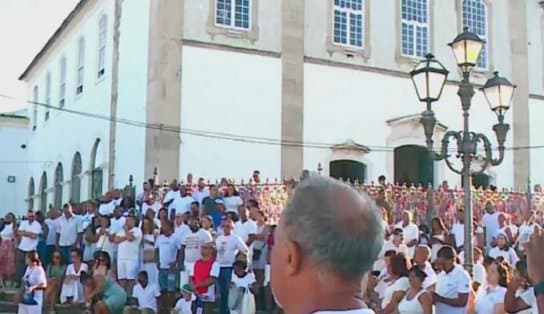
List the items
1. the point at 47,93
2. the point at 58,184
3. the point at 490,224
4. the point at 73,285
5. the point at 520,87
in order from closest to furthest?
the point at 73,285 < the point at 490,224 < the point at 520,87 < the point at 58,184 < the point at 47,93

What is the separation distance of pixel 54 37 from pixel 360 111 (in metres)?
16.3

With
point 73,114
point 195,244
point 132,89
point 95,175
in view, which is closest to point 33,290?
point 195,244

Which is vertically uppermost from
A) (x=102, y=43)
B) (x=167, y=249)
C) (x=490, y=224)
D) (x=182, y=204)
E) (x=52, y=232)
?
(x=102, y=43)

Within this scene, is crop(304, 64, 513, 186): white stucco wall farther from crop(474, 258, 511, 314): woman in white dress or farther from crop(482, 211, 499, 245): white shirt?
crop(474, 258, 511, 314): woman in white dress

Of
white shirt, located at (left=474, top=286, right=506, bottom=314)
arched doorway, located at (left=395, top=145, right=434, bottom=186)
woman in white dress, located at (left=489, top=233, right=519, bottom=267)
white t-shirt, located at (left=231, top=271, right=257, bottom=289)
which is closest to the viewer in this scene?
white shirt, located at (left=474, top=286, right=506, bottom=314)

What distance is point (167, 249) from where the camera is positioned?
16328 mm

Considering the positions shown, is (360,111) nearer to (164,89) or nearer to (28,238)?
(164,89)

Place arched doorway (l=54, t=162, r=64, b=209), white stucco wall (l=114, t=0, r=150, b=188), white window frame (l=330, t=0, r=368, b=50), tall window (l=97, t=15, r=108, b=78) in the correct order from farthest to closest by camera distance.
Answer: arched doorway (l=54, t=162, r=64, b=209)
tall window (l=97, t=15, r=108, b=78)
white window frame (l=330, t=0, r=368, b=50)
white stucco wall (l=114, t=0, r=150, b=188)

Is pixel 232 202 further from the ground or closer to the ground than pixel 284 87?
A: closer to the ground

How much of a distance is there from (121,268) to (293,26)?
11.9 meters

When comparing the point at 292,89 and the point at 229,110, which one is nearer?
the point at 229,110

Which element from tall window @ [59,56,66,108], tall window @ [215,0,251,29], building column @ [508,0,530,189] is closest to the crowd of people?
tall window @ [215,0,251,29]

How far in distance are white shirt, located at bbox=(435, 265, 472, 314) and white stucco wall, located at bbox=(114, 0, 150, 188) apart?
15231 mm

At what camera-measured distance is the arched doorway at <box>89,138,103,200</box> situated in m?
28.8
